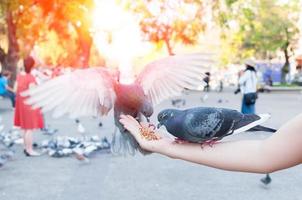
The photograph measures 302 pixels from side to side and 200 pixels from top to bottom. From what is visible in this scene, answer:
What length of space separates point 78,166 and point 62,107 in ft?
17.8

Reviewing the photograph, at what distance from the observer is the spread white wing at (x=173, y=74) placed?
83.4 inches

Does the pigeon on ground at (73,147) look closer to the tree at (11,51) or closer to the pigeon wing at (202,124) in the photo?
the pigeon wing at (202,124)

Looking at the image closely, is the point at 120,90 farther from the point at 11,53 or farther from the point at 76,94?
the point at 11,53

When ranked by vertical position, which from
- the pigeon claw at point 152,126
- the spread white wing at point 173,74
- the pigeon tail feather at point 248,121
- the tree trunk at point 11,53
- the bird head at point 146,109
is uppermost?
the spread white wing at point 173,74

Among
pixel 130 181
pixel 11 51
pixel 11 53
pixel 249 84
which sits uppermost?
pixel 249 84

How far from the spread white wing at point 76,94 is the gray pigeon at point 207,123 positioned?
1.42ft

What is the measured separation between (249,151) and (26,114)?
676 centimetres

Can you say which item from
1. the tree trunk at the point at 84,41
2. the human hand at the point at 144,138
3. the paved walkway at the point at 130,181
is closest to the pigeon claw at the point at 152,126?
the human hand at the point at 144,138

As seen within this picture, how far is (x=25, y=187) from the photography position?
6.09m

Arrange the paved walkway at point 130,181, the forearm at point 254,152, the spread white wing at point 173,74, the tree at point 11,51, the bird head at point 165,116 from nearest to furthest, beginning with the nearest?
1. the forearm at point 254,152
2. the bird head at point 165,116
3. the spread white wing at point 173,74
4. the paved walkway at point 130,181
5. the tree at point 11,51

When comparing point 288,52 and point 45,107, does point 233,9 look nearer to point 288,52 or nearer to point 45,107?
point 288,52

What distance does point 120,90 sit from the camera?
6.23ft

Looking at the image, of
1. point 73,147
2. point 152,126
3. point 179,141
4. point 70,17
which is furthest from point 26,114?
point 70,17

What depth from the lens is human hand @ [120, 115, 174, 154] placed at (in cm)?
168
